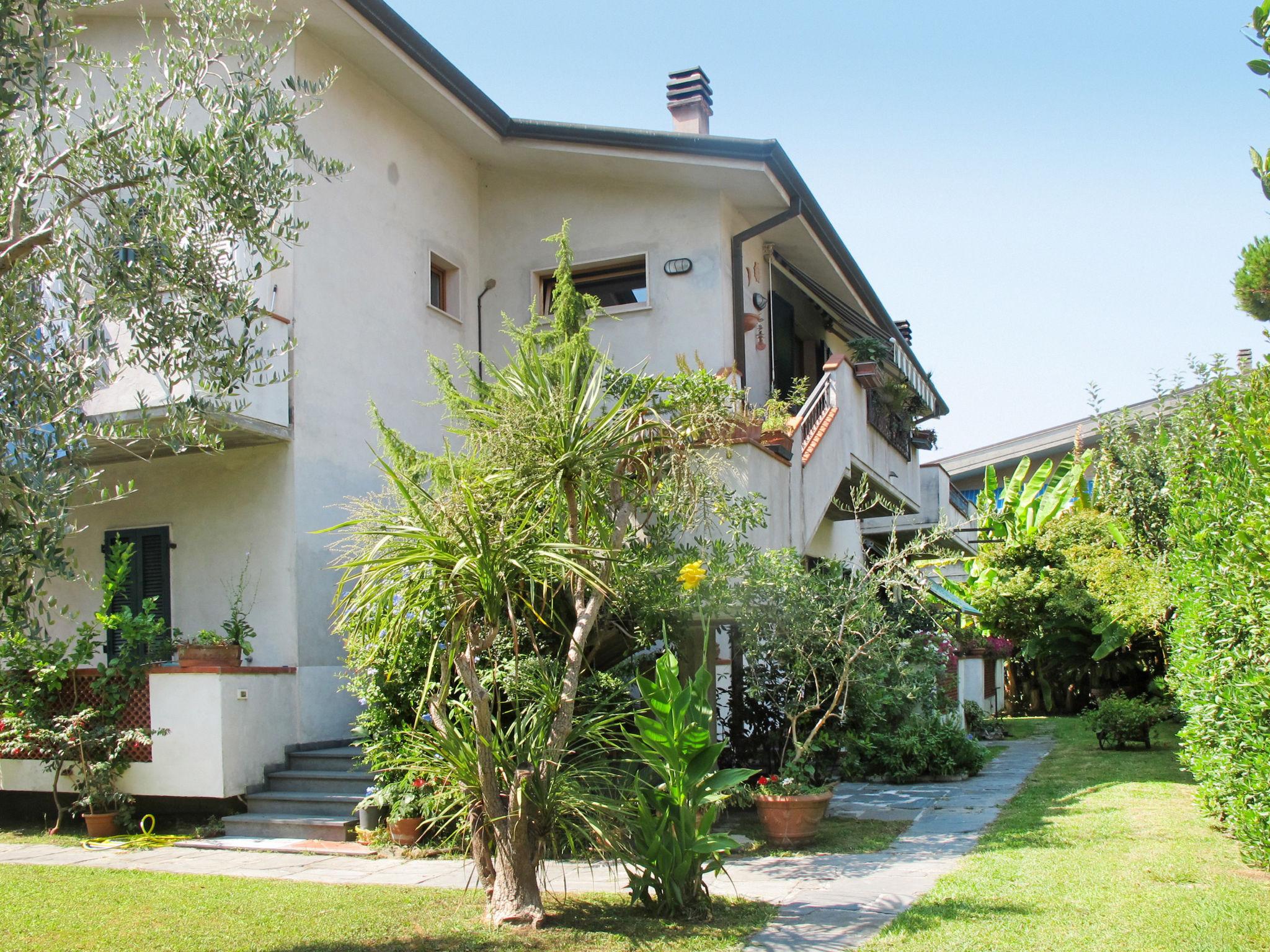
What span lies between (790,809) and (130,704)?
22.0 feet

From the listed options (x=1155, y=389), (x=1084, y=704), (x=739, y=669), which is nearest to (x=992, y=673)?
(x=1084, y=704)

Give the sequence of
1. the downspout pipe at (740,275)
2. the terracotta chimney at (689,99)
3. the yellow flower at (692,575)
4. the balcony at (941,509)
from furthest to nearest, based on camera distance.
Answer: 1. the balcony at (941,509)
2. the terracotta chimney at (689,99)
3. the downspout pipe at (740,275)
4. the yellow flower at (692,575)

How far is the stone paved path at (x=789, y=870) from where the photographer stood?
673cm

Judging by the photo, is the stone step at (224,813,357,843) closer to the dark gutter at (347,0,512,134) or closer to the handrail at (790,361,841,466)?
the handrail at (790,361,841,466)

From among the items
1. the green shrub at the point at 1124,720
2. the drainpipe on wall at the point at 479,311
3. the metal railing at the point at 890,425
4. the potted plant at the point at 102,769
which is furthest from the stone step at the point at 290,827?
the green shrub at the point at 1124,720

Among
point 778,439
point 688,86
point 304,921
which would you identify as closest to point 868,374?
point 778,439

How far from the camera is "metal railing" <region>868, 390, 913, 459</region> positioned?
16891mm

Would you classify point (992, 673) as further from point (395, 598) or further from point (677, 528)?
point (395, 598)

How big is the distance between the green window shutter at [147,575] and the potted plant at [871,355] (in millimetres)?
9596

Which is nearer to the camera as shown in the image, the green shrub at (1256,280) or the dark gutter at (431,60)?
the green shrub at (1256,280)

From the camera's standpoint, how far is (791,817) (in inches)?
357

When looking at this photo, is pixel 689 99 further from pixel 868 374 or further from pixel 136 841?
pixel 136 841

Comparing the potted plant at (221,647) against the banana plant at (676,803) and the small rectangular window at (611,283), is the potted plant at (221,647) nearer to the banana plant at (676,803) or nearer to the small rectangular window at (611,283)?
the banana plant at (676,803)

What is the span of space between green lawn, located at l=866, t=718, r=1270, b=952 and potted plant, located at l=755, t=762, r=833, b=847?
1.34 metres
